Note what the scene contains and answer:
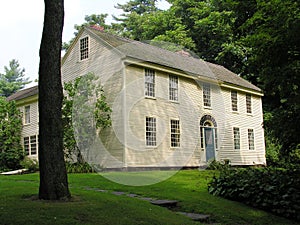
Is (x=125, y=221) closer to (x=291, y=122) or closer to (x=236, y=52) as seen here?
(x=291, y=122)

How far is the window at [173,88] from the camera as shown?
19.1 meters

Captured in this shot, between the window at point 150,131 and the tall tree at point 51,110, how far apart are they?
34.8 ft

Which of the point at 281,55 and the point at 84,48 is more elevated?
the point at 84,48

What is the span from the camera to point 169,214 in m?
6.62

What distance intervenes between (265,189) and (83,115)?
34.9 ft

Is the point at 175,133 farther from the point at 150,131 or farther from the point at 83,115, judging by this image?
the point at 83,115

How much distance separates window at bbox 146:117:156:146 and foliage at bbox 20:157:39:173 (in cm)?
651

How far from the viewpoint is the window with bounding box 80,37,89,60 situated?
1978 cm

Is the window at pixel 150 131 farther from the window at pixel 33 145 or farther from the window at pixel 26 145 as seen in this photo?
the window at pixel 26 145

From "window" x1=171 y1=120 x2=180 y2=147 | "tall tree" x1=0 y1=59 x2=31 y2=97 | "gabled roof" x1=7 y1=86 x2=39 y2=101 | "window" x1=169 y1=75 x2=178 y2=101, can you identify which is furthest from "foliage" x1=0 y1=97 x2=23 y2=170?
"tall tree" x1=0 y1=59 x2=31 y2=97

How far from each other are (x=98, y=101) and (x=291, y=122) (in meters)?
10.2

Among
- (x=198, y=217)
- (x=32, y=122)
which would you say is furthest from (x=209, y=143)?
(x=198, y=217)

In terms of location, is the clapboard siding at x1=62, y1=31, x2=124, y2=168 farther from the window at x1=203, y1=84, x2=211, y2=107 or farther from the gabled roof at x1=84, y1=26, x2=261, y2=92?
the window at x1=203, y1=84, x2=211, y2=107

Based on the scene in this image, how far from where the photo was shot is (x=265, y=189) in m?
8.58
